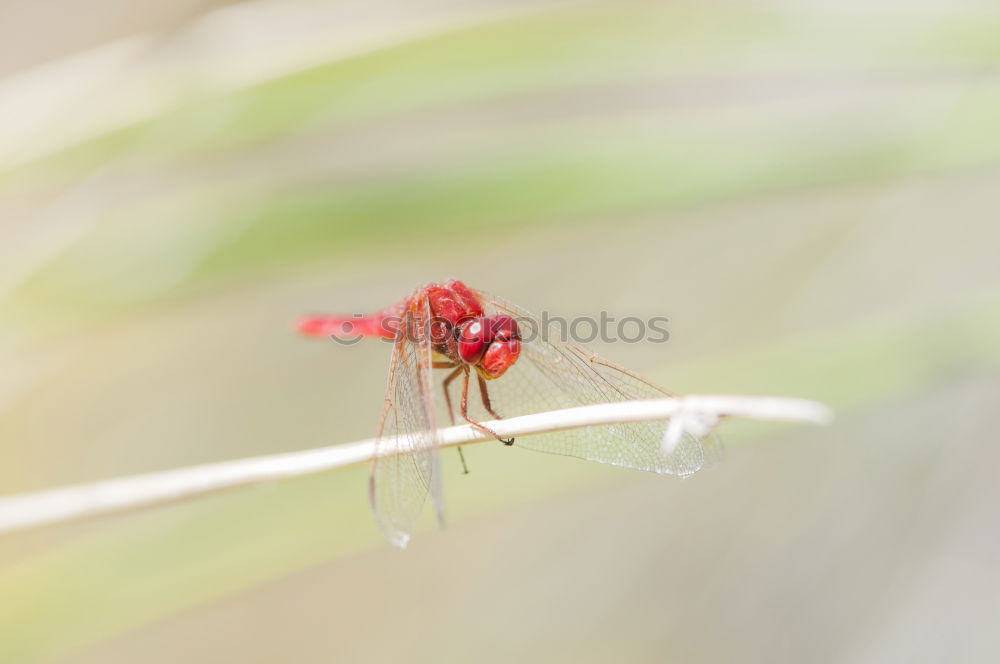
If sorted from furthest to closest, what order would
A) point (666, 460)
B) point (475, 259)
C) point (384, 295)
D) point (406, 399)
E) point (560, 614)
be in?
point (384, 295) → point (475, 259) → point (560, 614) → point (406, 399) → point (666, 460)

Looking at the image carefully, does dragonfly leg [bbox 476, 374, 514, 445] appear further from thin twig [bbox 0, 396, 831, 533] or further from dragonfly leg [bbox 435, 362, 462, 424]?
thin twig [bbox 0, 396, 831, 533]

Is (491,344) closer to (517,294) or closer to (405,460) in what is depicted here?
(405,460)

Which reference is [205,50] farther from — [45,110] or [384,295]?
[384,295]

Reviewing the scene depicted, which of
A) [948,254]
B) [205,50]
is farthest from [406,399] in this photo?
[948,254]

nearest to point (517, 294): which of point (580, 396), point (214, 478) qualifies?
point (580, 396)

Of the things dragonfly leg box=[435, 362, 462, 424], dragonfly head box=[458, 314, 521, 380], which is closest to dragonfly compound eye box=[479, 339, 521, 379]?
dragonfly head box=[458, 314, 521, 380]

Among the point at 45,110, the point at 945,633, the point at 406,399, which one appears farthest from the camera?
the point at 945,633

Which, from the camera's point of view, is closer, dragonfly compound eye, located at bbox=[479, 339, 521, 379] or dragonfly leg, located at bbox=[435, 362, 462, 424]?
dragonfly compound eye, located at bbox=[479, 339, 521, 379]
